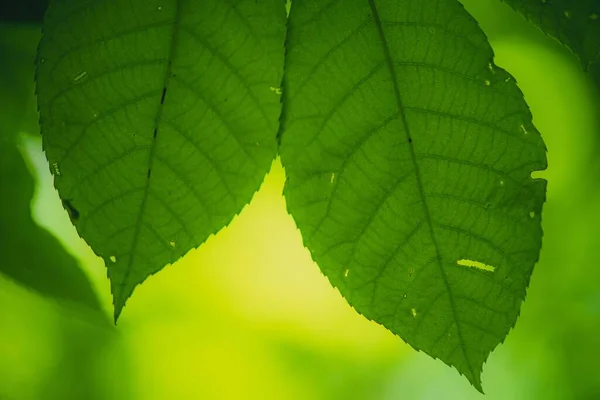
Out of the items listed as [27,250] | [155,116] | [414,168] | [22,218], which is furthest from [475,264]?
[22,218]

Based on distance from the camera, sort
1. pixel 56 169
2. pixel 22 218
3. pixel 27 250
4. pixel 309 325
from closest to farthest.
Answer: pixel 56 169 < pixel 27 250 < pixel 22 218 < pixel 309 325

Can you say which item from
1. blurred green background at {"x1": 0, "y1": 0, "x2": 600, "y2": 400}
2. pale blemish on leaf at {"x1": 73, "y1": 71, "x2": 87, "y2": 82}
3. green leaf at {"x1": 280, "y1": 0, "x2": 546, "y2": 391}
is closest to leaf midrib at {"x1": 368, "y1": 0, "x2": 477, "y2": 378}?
green leaf at {"x1": 280, "y1": 0, "x2": 546, "y2": 391}

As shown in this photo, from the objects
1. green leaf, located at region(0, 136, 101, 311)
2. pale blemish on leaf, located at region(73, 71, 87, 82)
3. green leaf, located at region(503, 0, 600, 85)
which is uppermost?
green leaf, located at region(503, 0, 600, 85)

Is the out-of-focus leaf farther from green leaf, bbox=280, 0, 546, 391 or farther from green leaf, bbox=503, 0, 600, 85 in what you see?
green leaf, bbox=503, 0, 600, 85

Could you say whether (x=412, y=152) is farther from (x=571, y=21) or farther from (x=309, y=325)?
(x=309, y=325)

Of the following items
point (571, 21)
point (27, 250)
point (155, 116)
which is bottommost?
point (27, 250)

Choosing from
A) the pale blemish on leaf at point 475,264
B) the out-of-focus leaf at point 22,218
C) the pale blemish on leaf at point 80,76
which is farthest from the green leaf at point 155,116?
the out-of-focus leaf at point 22,218
